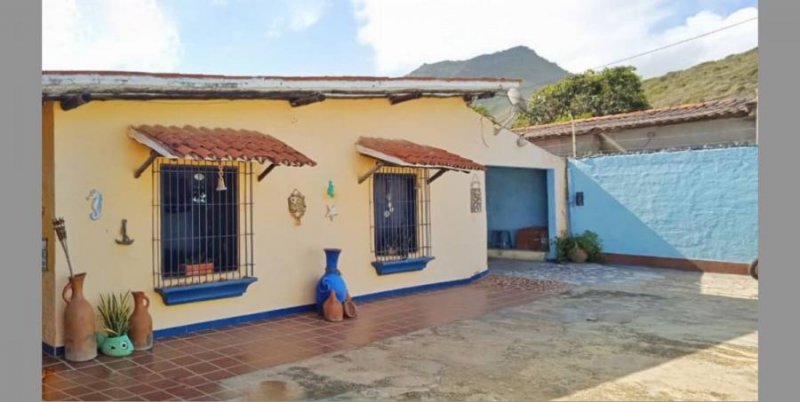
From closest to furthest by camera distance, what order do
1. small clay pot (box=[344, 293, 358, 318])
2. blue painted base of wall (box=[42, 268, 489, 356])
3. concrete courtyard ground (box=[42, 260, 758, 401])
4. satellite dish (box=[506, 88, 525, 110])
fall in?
concrete courtyard ground (box=[42, 260, 758, 401])
blue painted base of wall (box=[42, 268, 489, 356])
small clay pot (box=[344, 293, 358, 318])
satellite dish (box=[506, 88, 525, 110])

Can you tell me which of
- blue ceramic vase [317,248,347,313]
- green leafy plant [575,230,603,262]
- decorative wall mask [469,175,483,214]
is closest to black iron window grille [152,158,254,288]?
blue ceramic vase [317,248,347,313]

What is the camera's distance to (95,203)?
6.76 meters

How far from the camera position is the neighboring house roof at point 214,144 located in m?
6.69

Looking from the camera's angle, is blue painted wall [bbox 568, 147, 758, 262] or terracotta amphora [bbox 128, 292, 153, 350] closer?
terracotta amphora [bbox 128, 292, 153, 350]

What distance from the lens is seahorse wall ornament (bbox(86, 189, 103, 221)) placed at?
6.73 meters

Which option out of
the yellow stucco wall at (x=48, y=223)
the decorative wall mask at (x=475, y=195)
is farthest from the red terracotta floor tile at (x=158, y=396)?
the decorative wall mask at (x=475, y=195)

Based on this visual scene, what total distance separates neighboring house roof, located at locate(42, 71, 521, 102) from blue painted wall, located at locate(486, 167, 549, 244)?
563 cm

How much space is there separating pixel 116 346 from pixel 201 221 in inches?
79.5

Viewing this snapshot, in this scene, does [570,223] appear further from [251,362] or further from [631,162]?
[251,362]

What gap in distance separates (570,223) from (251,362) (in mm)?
11045

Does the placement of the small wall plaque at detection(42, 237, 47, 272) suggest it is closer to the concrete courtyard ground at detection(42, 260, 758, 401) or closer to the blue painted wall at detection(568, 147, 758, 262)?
the concrete courtyard ground at detection(42, 260, 758, 401)

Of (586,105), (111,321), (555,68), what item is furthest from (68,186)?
(555,68)

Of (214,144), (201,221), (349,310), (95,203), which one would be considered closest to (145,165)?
(95,203)

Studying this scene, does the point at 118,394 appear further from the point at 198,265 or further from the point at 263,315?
the point at 263,315
